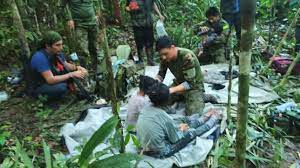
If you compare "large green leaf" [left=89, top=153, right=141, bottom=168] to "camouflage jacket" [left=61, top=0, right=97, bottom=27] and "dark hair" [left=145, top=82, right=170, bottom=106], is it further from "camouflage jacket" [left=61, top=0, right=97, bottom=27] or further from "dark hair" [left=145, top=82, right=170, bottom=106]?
"camouflage jacket" [left=61, top=0, right=97, bottom=27]

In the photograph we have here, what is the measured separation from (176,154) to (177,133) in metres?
0.22

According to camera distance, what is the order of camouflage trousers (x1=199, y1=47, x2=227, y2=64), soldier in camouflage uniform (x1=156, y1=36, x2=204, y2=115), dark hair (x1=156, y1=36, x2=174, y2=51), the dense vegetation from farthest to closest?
camouflage trousers (x1=199, y1=47, x2=227, y2=64) → soldier in camouflage uniform (x1=156, y1=36, x2=204, y2=115) → dark hair (x1=156, y1=36, x2=174, y2=51) → the dense vegetation

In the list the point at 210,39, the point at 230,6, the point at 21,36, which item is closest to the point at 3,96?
the point at 21,36

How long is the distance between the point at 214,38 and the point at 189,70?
2.10m

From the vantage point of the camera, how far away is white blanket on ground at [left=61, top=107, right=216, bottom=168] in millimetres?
4047

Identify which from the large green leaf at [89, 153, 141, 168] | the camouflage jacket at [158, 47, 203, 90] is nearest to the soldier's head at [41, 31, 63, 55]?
the camouflage jacket at [158, 47, 203, 90]

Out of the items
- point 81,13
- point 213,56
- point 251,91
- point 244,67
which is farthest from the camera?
point 213,56

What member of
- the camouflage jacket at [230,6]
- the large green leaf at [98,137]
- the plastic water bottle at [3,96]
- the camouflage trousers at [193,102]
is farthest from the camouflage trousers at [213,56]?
the large green leaf at [98,137]

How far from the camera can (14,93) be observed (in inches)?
231

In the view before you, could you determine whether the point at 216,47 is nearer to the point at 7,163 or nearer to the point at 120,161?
the point at 120,161

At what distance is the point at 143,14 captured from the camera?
6.84 meters

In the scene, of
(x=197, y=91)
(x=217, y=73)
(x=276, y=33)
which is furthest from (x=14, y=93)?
(x=276, y=33)

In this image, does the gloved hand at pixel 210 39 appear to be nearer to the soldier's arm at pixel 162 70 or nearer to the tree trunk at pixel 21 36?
the soldier's arm at pixel 162 70

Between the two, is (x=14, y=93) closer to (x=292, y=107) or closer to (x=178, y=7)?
(x=292, y=107)
